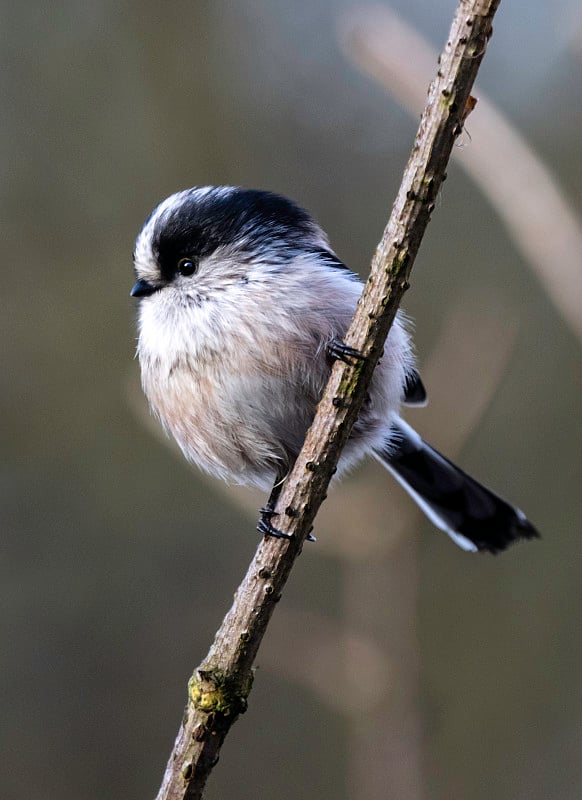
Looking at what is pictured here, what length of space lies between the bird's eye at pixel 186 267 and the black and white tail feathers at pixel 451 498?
3.65 feet

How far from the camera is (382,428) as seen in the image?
3016 mm

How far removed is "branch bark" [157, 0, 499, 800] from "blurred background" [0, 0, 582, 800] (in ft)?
4.48

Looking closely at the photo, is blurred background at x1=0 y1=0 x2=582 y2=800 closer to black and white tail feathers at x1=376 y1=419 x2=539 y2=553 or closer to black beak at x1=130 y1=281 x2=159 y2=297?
black and white tail feathers at x1=376 y1=419 x2=539 y2=553

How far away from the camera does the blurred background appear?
146 inches

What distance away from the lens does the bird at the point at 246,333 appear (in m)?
2.59

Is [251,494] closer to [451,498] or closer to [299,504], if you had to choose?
[451,498]

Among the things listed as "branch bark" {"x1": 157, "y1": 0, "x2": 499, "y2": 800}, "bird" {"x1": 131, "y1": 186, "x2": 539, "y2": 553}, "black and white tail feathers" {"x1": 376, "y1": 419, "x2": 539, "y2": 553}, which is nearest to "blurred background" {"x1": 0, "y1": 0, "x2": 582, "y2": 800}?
"black and white tail feathers" {"x1": 376, "y1": 419, "x2": 539, "y2": 553}

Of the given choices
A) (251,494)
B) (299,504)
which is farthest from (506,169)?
(251,494)

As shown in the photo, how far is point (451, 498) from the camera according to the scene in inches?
143

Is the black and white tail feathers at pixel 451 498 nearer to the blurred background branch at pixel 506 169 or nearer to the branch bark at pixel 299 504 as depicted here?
the blurred background branch at pixel 506 169

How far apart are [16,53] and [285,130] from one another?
2.28m

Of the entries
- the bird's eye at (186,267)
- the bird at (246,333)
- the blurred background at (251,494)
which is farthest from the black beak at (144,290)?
the blurred background at (251,494)

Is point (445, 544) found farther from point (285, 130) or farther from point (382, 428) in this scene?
point (285, 130)

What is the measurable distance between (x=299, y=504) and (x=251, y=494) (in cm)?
238
